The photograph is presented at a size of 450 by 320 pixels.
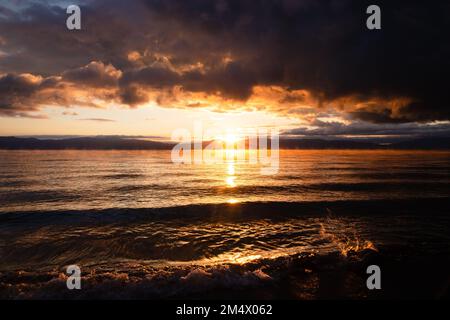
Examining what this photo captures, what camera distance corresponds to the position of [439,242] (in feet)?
46.5

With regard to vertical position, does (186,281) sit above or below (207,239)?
above

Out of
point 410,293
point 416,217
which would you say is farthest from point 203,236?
point 416,217

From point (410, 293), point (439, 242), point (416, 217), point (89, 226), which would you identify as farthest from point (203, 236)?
point (416, 217)

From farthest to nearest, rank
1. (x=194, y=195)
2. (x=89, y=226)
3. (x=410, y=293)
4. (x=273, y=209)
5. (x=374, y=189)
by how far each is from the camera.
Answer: (x=374, y=189) < (x=194, y=195) < (x=273, y=209) < (x=89, y=226) < (x=410, y=293)

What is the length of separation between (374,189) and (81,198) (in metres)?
29.9

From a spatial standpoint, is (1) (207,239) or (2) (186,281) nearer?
(2) (186,281)

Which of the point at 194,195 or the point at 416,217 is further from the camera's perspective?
the point at 194,195

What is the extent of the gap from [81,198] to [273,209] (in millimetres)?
17050

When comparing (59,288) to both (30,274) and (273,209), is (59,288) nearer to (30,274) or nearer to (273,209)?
(30,274)

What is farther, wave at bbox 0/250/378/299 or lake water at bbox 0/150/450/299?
lake water at bbox 0/150/450/299

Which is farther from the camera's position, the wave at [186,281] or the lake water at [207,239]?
the lake water at [207,239]
